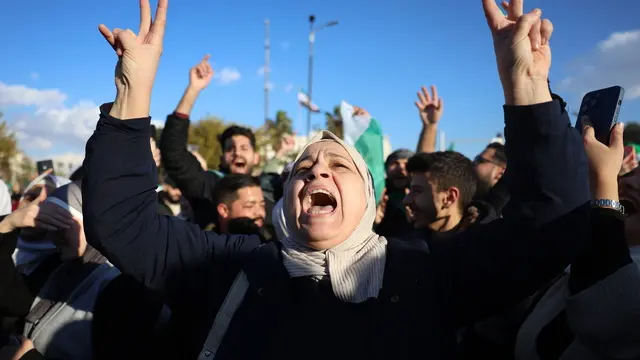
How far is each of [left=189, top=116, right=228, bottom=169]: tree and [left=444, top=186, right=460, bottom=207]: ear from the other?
115 feet

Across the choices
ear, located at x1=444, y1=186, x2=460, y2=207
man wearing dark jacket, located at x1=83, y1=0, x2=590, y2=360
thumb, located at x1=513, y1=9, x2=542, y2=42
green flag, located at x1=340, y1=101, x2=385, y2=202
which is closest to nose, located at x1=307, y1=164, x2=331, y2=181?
man wearing dark jacket, located at x1=83, y1=0, x2=590, y2=360

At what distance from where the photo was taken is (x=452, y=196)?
11.4 feet

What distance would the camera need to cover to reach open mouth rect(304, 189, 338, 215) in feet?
6.16

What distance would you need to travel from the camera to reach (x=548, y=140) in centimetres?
148

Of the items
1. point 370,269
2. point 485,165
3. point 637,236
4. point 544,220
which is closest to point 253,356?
point 370,269

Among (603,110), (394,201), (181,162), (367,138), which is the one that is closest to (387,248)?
(603,110)

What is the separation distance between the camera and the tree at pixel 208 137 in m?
37.6

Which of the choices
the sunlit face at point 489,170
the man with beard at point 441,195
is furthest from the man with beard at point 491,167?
the man with beard at point 441,195

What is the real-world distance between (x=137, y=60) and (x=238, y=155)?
3.45m

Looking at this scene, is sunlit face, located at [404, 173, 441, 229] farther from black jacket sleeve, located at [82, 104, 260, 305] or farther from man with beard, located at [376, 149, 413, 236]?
black jacket sleeve, located at [82, 104, 260, 305]

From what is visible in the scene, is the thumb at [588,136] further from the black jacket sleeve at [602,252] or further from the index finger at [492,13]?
the index finger at [492,13]

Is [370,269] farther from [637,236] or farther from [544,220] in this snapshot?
[637,236]

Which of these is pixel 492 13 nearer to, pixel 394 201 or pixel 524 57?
pixel 524 57

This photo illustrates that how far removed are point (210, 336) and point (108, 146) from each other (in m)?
0.73
